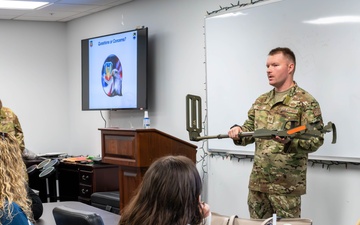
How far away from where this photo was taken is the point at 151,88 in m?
6.82

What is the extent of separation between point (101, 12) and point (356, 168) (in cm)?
451

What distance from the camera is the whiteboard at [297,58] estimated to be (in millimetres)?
4297

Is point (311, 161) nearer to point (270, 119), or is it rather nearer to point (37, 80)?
point (270, 119)

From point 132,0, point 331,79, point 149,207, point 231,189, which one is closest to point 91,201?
point 231,189

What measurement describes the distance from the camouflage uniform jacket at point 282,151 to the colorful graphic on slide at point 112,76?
3.40m

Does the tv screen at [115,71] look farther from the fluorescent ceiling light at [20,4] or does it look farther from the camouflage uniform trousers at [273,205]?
the camouflage uniform trousers at [273,205]

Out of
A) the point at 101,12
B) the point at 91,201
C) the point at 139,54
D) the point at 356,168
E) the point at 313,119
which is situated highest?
the point at 101,12

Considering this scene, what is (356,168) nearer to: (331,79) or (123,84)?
(331,79)

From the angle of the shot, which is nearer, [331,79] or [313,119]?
[313,119]

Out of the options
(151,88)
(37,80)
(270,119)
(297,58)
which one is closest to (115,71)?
(151,88)

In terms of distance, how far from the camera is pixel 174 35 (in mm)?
6410

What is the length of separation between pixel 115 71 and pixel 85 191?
146cm

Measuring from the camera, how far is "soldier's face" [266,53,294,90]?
12.8 ft

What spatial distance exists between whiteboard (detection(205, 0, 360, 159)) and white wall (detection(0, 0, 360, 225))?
0.20 m
